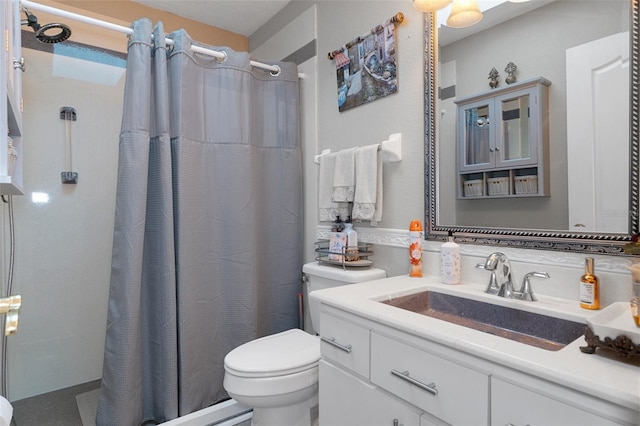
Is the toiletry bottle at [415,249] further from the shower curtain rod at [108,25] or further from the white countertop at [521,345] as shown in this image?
the shower curtain rod at [108,25]

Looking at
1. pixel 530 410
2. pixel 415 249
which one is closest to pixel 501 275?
pixel 415 249

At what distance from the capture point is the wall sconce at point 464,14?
1.32 metres

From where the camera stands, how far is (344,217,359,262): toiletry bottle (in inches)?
66.1

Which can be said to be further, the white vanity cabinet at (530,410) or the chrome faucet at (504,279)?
the chrome faucet at (504,279)

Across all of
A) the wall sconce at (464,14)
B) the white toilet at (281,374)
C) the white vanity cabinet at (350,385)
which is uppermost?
the wall sconce at (464,14)

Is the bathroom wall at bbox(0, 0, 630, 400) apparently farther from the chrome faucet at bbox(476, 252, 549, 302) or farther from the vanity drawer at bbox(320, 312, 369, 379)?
the vanity drawer at bbox(320, 312, 369, 379)

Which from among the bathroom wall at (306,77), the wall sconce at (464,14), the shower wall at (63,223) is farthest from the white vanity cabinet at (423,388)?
the shower wall at (63,223)

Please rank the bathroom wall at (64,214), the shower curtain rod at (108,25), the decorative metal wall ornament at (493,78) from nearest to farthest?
the decorative metal wall ornament at (493,78), the shower curtain rod at (108,25), the bathroom wall at (64,214)

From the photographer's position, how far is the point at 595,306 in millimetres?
973

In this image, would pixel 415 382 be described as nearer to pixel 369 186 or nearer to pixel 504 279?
pixel 504 279

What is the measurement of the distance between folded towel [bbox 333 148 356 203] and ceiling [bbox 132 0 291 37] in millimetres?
1268

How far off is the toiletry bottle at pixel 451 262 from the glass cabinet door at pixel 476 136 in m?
0.32

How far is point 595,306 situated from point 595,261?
13 centimetres

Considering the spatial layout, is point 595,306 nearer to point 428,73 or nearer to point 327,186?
point 428,73
